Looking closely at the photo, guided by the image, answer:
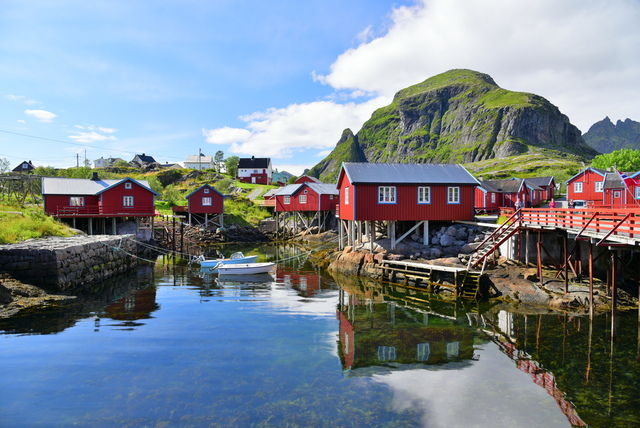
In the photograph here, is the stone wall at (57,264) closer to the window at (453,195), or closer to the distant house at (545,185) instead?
the window at (453,195)

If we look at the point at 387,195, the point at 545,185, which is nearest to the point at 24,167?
the point at 387,195

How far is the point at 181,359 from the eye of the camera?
40.1 feet

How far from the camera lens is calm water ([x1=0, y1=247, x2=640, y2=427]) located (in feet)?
30.0

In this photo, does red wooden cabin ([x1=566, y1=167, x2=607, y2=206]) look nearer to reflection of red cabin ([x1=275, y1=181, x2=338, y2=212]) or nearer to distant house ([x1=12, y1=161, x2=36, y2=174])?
reflection of red cabin ([x1=275, y1=181, x2=338, y2=212])

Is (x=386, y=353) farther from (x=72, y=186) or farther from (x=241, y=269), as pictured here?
(x=72, y=186)

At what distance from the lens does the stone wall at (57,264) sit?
1938cm

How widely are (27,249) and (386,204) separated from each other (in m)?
22.5

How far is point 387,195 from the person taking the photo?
2789cm

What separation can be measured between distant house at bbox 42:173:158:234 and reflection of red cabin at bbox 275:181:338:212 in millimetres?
18727

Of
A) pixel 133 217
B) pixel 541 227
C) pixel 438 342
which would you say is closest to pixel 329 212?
pixel 133 217

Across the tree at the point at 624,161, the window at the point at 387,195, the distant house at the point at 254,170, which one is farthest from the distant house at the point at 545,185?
the distant house at the point at 254,170

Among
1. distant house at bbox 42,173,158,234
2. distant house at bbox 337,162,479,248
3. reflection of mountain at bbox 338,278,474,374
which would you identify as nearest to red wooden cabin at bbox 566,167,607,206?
distant house at bbox 337,162,479,248

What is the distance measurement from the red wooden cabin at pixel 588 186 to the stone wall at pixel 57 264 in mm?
53224

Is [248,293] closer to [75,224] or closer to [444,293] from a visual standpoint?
[444,293]
